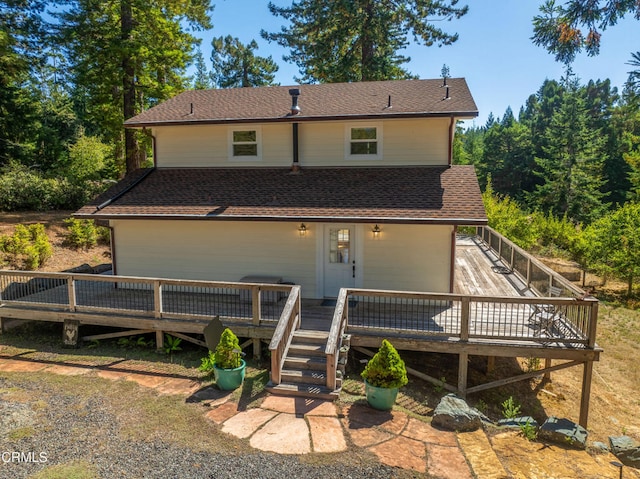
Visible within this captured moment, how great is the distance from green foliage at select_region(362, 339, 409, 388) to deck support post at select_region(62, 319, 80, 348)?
744 centimetres

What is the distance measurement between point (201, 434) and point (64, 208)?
20.0 m

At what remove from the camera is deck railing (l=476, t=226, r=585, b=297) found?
8672 mm

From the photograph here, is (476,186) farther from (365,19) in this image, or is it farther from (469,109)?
(365,19)

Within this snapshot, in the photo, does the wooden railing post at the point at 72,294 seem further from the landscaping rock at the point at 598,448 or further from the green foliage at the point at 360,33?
the green foliage at the point at 360,33

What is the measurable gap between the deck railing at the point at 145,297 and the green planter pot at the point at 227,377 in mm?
1715

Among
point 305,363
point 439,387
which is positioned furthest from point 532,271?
point 305,363

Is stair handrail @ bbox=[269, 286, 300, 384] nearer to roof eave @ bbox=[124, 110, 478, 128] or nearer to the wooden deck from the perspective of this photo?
the wooden deck

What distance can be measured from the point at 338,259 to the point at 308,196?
192 centimetres

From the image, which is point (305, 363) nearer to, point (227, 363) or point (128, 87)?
point (227, 363)

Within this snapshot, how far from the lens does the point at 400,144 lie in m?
11.9

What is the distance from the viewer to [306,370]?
7.62 metres

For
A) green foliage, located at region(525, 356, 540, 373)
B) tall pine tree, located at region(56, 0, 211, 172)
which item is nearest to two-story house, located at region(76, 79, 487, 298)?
green foliage, located at region(525, 356, 540, 373)

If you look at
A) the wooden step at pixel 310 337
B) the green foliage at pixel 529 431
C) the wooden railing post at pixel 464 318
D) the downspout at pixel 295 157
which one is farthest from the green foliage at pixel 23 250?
the green foliage at pixel 529 431

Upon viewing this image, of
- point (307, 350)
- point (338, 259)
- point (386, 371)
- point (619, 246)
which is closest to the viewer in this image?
point (386, 371)
